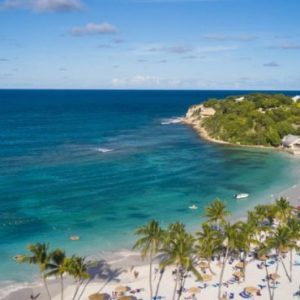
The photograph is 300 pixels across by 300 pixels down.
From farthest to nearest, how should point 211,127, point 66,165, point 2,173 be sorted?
point 211,127, point 66,165, point 2,173

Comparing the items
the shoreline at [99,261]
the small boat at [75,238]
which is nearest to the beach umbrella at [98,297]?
the shoreline at [99,261]

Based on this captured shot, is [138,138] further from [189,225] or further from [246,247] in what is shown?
[246,247]

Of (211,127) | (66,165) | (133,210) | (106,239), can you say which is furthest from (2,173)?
(211,127)

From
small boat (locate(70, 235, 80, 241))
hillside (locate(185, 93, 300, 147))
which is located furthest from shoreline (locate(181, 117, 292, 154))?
small boat (locate(70, 235, 80, 241))

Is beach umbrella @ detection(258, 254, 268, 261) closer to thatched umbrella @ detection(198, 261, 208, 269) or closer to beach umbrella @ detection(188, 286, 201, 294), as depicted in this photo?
thatched umbrella @ detection(198, 261, 208, 269)

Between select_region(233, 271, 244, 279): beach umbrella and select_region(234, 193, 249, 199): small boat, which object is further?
select_region(234, 193, 249, 199): small boat

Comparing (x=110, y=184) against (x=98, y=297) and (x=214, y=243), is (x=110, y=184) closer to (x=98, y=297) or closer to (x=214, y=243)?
(x=214, y=243)
